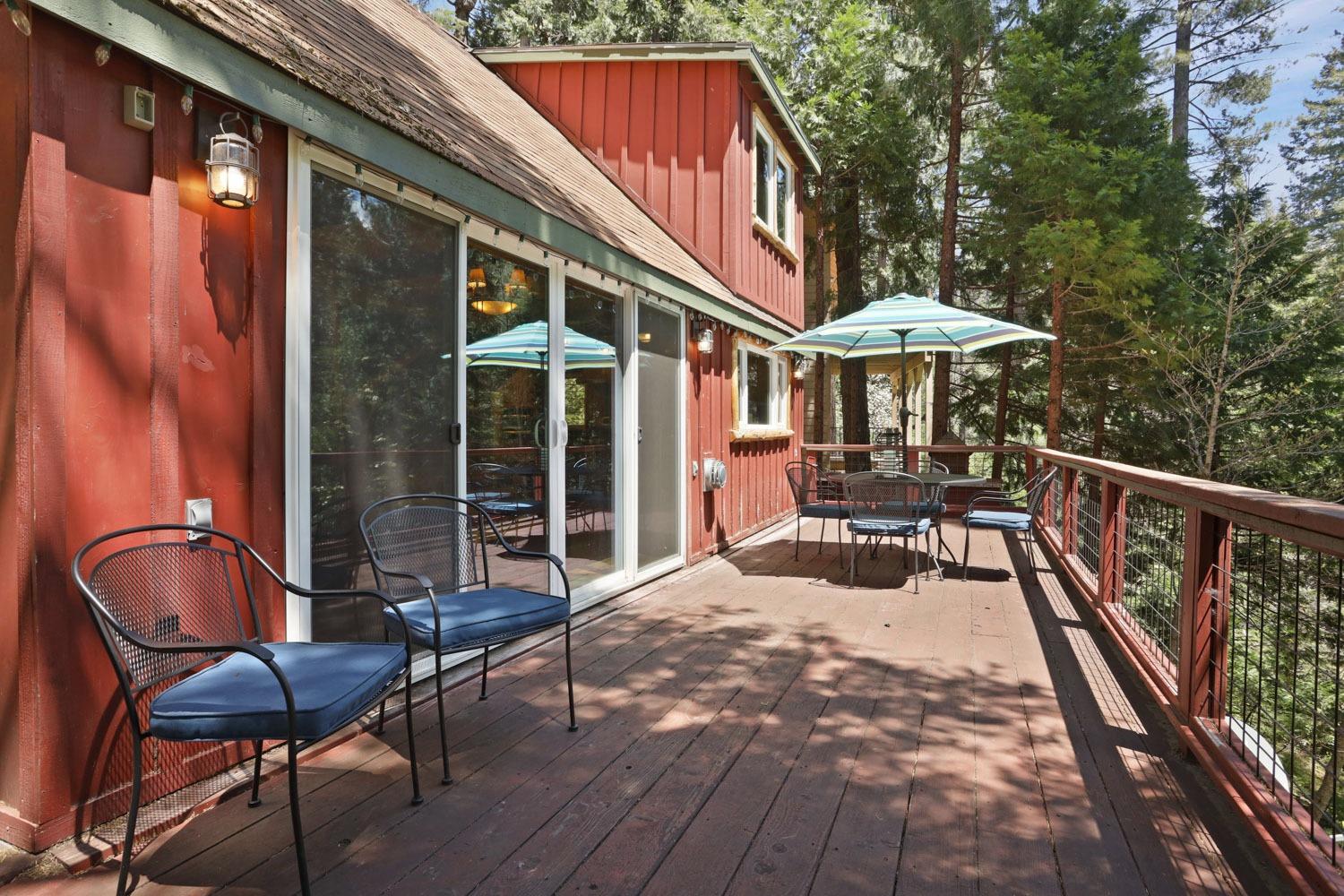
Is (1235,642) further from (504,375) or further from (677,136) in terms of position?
(677,136)

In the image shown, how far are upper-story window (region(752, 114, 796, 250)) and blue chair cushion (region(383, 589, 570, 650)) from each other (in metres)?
6.03

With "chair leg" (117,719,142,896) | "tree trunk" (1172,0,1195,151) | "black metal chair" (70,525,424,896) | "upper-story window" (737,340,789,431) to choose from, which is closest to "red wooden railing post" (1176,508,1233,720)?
"black metal chair" (70,525,424,896)

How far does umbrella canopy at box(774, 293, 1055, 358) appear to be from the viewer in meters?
5.16

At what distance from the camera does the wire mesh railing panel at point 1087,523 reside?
508cm

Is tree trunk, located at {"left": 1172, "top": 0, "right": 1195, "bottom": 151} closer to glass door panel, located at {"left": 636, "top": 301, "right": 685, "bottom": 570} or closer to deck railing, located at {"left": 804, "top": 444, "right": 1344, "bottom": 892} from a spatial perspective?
glass door panel, located at {"left": 636, "top": 301, "right": 685, "bottom": 570}

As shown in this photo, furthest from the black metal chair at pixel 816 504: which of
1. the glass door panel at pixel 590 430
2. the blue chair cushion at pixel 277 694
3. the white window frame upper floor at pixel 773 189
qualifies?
the blue chair cushion at pixel 277 694

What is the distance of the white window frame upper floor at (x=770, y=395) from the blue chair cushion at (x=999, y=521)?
231cm

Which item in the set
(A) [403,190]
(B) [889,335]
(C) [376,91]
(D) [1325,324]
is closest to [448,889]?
(A) [403,190]

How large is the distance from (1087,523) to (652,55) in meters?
5.75

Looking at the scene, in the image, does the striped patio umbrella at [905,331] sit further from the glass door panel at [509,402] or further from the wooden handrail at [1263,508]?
the glass door panel at [509,402]

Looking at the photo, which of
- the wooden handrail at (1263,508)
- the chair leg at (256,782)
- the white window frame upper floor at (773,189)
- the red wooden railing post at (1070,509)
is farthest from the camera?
the white window frame upper floor at (773,189)

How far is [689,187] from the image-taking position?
7230 mm

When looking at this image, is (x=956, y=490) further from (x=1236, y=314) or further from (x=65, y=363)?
(x=65, y=363)

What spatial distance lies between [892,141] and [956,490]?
22.3 feet
